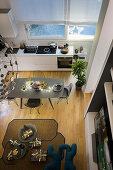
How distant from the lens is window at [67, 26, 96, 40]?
5.50 meters

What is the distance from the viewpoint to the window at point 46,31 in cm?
553

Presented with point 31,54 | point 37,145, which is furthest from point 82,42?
point 37,145

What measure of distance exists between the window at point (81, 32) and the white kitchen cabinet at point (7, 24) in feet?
6.14

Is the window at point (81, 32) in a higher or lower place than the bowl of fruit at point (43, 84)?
higher

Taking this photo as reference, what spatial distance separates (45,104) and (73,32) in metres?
2.69

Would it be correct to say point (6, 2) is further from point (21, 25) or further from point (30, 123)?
point (30, 123)

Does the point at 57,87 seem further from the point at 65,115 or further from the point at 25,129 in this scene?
the point at 25,129

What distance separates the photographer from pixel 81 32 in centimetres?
557

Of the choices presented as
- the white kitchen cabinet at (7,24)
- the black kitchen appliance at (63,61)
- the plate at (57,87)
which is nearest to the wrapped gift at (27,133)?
the plate at (57,87)

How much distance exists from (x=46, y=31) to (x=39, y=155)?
4.12 metres

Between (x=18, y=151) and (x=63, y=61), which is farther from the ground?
(x=63, y=61)

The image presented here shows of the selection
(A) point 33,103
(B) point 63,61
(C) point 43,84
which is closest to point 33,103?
(A) point 33,103

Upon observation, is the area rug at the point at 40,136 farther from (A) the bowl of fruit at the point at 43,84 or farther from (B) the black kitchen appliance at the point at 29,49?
(B) the black kitchen appliance at the point at 29,49

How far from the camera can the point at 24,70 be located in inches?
243
